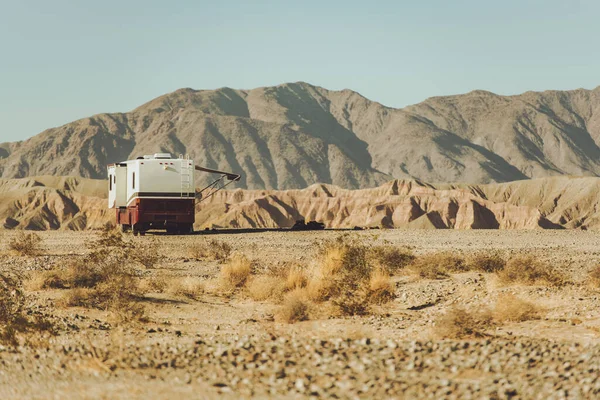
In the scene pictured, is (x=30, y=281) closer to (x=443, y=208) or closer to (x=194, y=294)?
(x=194, y=294)

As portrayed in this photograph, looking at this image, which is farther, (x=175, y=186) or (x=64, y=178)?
(x=64, y=178)

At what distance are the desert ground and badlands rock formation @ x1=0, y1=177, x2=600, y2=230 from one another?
64530mm

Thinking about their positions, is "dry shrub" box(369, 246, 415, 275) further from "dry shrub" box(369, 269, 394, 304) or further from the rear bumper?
the rear bumper

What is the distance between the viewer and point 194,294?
62.8 ft

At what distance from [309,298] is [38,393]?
34.0 feet

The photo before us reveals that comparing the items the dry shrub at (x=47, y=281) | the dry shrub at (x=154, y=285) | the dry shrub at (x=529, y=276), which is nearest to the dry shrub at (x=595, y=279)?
the dry shrub at (x=529, y=276)

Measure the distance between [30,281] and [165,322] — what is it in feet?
19.9

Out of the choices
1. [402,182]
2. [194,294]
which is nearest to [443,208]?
[402,182]

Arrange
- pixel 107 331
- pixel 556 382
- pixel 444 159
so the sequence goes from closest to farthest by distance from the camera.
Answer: pixel 556 382 < pixel 107 331 < pixel 444 159

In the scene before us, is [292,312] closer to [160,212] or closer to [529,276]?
[529,276]

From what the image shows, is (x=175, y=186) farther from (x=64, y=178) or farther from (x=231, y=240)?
(x=64, y=178)

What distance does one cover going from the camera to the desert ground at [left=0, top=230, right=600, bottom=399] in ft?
26.3

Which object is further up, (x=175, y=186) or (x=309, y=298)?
(x=175, y=186)

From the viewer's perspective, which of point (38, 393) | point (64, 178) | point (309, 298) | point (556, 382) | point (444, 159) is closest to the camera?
point (38, 393)
